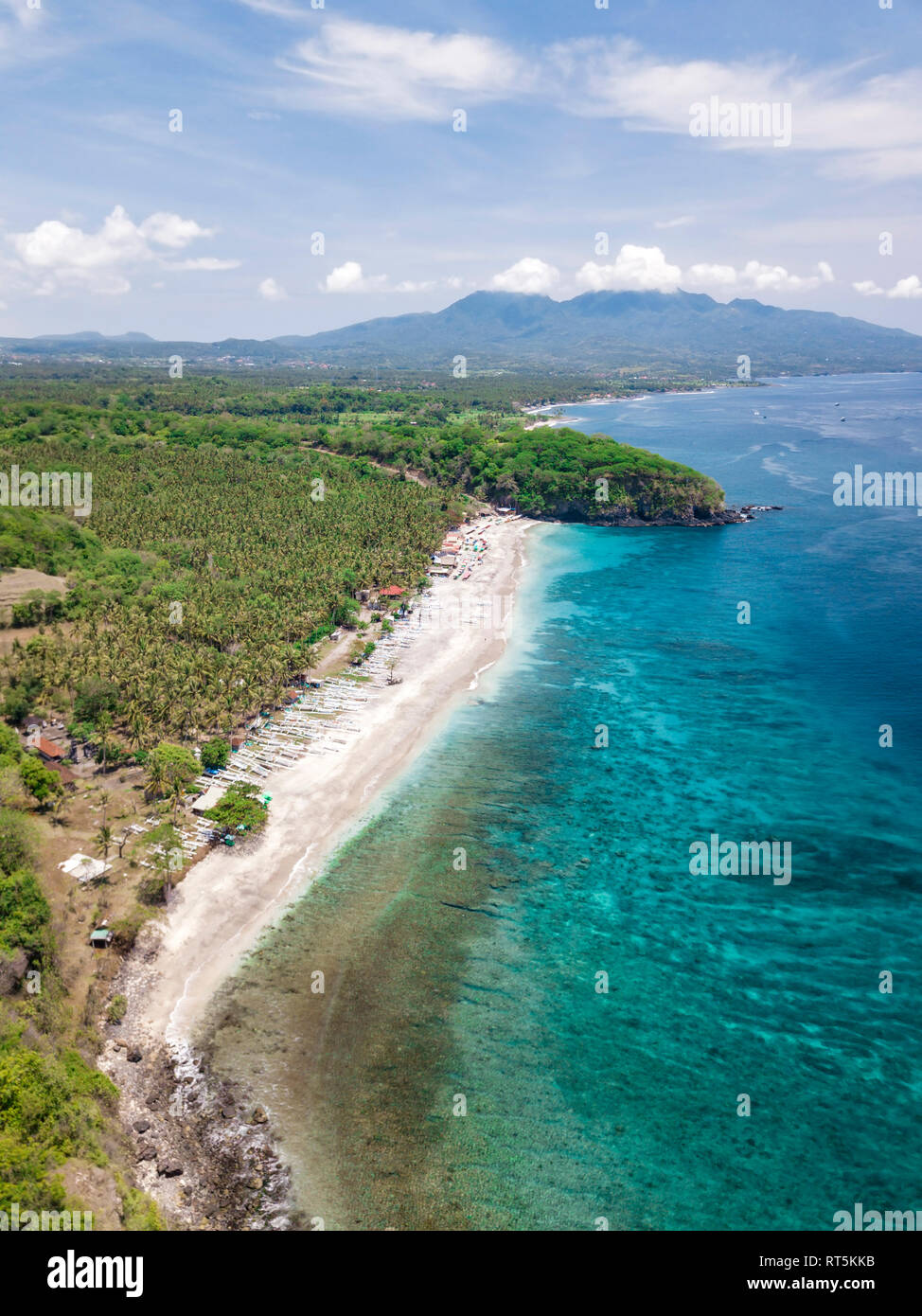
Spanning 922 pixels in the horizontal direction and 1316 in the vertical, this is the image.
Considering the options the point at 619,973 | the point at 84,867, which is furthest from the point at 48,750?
the point at 619,973

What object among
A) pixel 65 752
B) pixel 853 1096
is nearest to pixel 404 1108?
pixel 853 1096

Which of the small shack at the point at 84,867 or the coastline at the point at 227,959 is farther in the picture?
the small shack at the point at 84,867

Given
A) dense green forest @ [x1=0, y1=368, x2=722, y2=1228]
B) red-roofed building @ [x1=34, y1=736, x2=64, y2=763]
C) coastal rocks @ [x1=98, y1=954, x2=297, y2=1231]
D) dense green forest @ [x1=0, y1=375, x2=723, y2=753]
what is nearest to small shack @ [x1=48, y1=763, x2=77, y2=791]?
red-roofed building @ [x1=34, y1=736, x2=64, y2=763]

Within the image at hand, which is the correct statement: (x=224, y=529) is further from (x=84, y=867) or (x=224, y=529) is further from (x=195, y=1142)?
(x=195, y=1142)

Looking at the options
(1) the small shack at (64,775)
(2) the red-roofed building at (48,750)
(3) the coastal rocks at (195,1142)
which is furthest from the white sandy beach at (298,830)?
(2) the red-roofed building at (48,750)

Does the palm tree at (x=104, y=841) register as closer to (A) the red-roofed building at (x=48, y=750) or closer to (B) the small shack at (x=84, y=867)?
(B) the small shack at (x=84, y=867)

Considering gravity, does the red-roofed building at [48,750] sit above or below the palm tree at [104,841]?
above

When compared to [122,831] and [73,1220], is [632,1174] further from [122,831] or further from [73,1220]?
[122,831]
